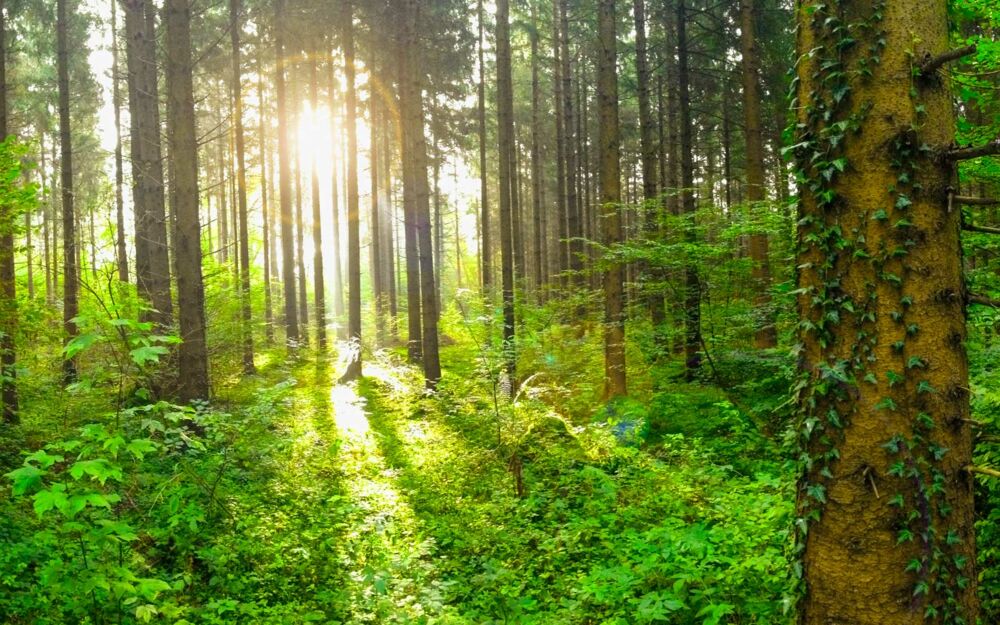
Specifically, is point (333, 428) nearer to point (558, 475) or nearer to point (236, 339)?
point (236, 339)

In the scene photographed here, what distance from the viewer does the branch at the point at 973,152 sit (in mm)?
2167

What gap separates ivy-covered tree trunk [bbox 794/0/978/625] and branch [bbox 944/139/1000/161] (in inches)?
1.8

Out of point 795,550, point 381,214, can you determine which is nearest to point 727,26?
point 795,550

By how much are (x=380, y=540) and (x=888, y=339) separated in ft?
17.4

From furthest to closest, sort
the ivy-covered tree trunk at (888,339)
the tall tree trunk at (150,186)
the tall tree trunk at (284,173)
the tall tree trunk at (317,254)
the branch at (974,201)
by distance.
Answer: the tall tree trunk at (317,254)
the tall tree trunk at (284,173)
the tall tree trunk at (150,186)
the ivy-covered tree trunk at (888,339)
the branch at (974,201)

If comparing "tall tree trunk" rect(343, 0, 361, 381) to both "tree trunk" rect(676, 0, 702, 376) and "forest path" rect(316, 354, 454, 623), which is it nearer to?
"forest path" rect(316, 354, 454, 623)

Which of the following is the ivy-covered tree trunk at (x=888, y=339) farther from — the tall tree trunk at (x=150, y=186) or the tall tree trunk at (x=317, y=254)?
the tall tree trunk at (x=317, y=254)

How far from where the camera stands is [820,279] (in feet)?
9.17

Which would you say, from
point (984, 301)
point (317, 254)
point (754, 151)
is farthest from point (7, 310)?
point (754, 151)

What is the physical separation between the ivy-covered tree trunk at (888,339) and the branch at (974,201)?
0.18 ft

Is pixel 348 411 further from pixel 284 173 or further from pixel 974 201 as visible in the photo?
pixel 974 201

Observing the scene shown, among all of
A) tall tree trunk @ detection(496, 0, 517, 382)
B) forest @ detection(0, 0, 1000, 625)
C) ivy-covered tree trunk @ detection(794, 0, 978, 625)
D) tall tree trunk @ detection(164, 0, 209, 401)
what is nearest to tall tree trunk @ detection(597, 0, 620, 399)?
forest @ detection(0, 0, 1000, 625)

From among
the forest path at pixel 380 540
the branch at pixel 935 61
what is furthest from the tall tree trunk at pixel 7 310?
the branch at pixel 935 61

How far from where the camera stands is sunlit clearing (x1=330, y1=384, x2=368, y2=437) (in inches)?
440
